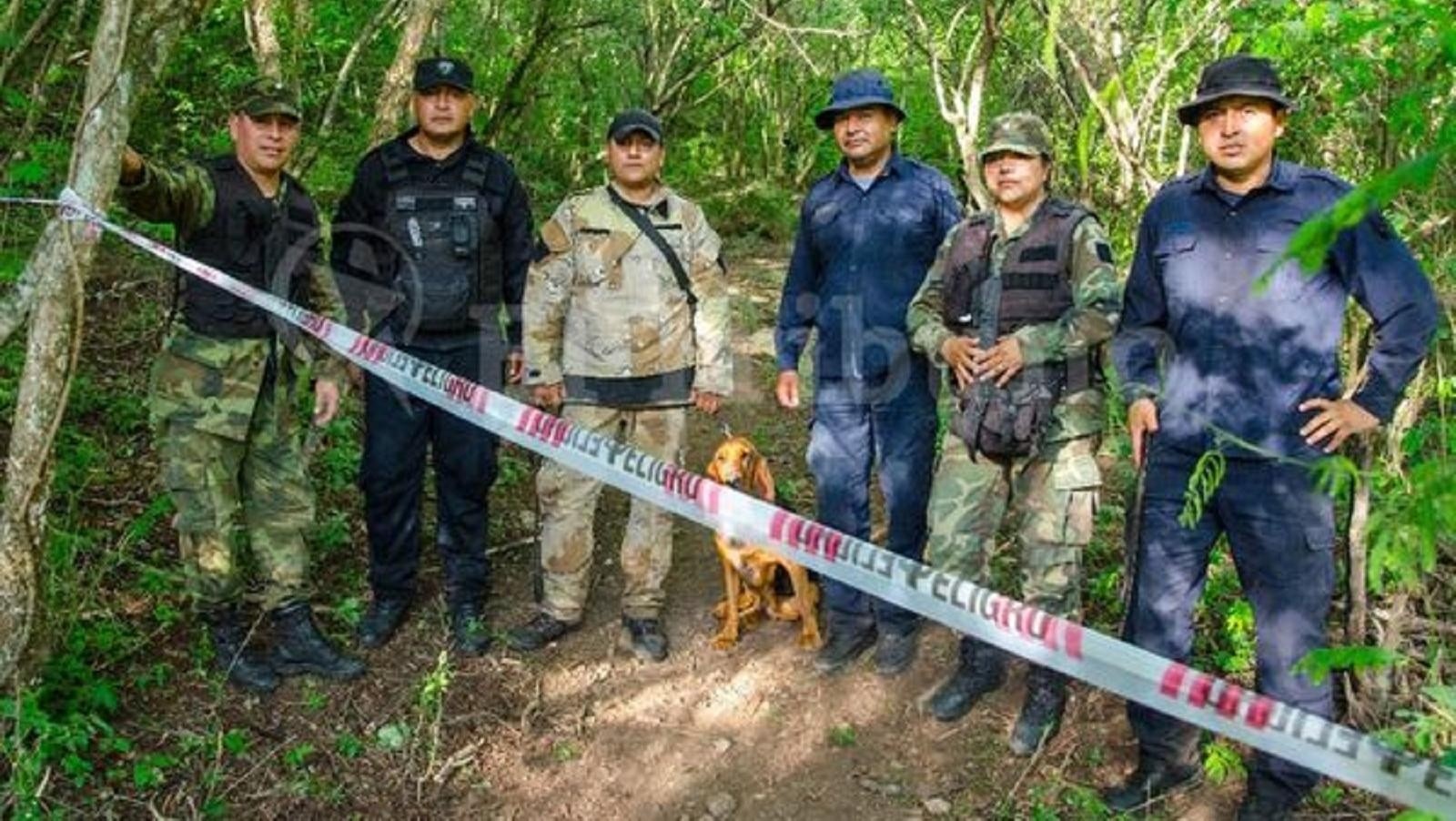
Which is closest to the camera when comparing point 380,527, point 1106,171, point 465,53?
point 380,527

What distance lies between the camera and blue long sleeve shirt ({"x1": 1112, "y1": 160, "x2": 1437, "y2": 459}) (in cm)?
334

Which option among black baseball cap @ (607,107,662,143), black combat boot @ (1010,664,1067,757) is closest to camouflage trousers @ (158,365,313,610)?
black baseball cap @ (607,107,662,143)

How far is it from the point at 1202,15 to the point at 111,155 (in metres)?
4.85

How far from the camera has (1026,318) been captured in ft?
13.6

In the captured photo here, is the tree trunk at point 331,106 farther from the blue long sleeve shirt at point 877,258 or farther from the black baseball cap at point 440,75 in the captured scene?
the blue long sleeve shirt at point 877,258

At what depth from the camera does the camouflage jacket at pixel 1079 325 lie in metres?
3.98

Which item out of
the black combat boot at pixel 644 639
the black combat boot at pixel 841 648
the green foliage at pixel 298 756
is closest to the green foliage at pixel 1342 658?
the black combat boot at pixel 841 648

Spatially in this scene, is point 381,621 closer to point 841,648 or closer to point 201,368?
point 201,368

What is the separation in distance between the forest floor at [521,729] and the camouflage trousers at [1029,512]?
24.5 inches

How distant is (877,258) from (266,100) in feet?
8.24

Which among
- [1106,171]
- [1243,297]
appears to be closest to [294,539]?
[1243,297]

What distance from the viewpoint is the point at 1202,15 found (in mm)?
5504

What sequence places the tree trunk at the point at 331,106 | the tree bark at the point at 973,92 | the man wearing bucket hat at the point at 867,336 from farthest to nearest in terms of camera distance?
1. the tree trunk at the point at 331,106
2. the tree bark at the point at 973,92
3. the man wearing bucket hat at the point at 867,336

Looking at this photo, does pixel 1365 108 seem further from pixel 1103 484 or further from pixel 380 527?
pixel 380 527
